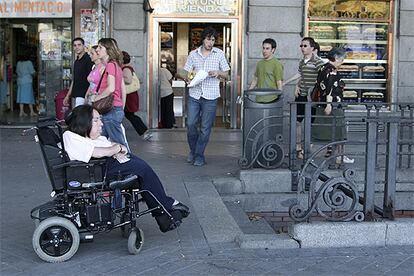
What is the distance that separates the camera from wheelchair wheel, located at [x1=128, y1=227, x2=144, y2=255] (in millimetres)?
5395

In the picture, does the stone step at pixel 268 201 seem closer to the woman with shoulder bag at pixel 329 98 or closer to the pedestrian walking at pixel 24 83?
the woman with shoulder bag at pixel 329 98

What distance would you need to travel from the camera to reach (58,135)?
5.54m

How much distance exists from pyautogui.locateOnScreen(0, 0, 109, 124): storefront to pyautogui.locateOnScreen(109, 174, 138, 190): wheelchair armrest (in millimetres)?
7308

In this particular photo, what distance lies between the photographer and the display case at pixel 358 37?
13.7 m

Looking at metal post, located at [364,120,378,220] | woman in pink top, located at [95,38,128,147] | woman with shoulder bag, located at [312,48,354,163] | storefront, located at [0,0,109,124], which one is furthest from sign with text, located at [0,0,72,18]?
metal post, located at [364,120,378,220]

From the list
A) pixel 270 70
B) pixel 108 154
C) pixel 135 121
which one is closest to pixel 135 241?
pixel 108 154

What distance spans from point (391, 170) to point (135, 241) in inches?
89.1

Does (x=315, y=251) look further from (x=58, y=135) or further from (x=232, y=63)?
(x=232, y=63)

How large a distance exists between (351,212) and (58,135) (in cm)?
254

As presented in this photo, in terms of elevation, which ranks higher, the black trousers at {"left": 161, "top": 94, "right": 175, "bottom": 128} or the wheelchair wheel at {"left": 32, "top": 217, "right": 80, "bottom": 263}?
the black trousers at {"left": 161, "top": 94, "right": 175, "bottom": 128}

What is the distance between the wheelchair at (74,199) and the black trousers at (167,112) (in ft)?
26.6

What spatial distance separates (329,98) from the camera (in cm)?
870

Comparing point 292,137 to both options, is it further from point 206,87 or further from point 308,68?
point 308,68

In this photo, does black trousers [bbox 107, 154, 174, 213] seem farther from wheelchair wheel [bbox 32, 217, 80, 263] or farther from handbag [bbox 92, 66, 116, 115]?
handbag [bbox 92, 66, 116, 115]
